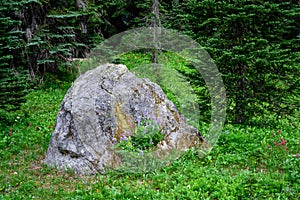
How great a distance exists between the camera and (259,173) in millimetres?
6281

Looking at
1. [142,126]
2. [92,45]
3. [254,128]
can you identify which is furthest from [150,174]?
[92,45]

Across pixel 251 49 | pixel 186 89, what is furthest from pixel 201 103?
pixel 251 49

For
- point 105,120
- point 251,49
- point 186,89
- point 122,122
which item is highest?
point 251,49

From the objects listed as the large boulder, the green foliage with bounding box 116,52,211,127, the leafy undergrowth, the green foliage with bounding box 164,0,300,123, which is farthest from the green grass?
the green foliage with bounding box 116,52,211,127

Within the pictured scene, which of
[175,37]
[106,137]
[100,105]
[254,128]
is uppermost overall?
[175,37]

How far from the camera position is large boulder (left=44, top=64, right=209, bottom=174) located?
22.5ft

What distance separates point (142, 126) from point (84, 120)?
139 cm

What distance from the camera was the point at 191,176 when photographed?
6.19 m

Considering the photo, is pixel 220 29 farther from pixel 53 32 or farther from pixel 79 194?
pixel 53 32

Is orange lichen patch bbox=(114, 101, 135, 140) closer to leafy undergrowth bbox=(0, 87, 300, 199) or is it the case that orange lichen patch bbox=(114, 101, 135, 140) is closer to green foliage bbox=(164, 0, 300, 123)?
leafy undergrowth bbox=(0, 87, 300, 199)

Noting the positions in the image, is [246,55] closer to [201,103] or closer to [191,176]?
[201,103]

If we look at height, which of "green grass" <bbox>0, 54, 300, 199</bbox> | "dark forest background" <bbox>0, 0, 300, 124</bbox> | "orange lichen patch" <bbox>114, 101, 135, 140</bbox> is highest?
"dark forest background" <bbox>0, 0, 300, 124</bbox>

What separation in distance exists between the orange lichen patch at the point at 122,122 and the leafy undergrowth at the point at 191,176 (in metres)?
1.12

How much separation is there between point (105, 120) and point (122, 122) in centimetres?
43
